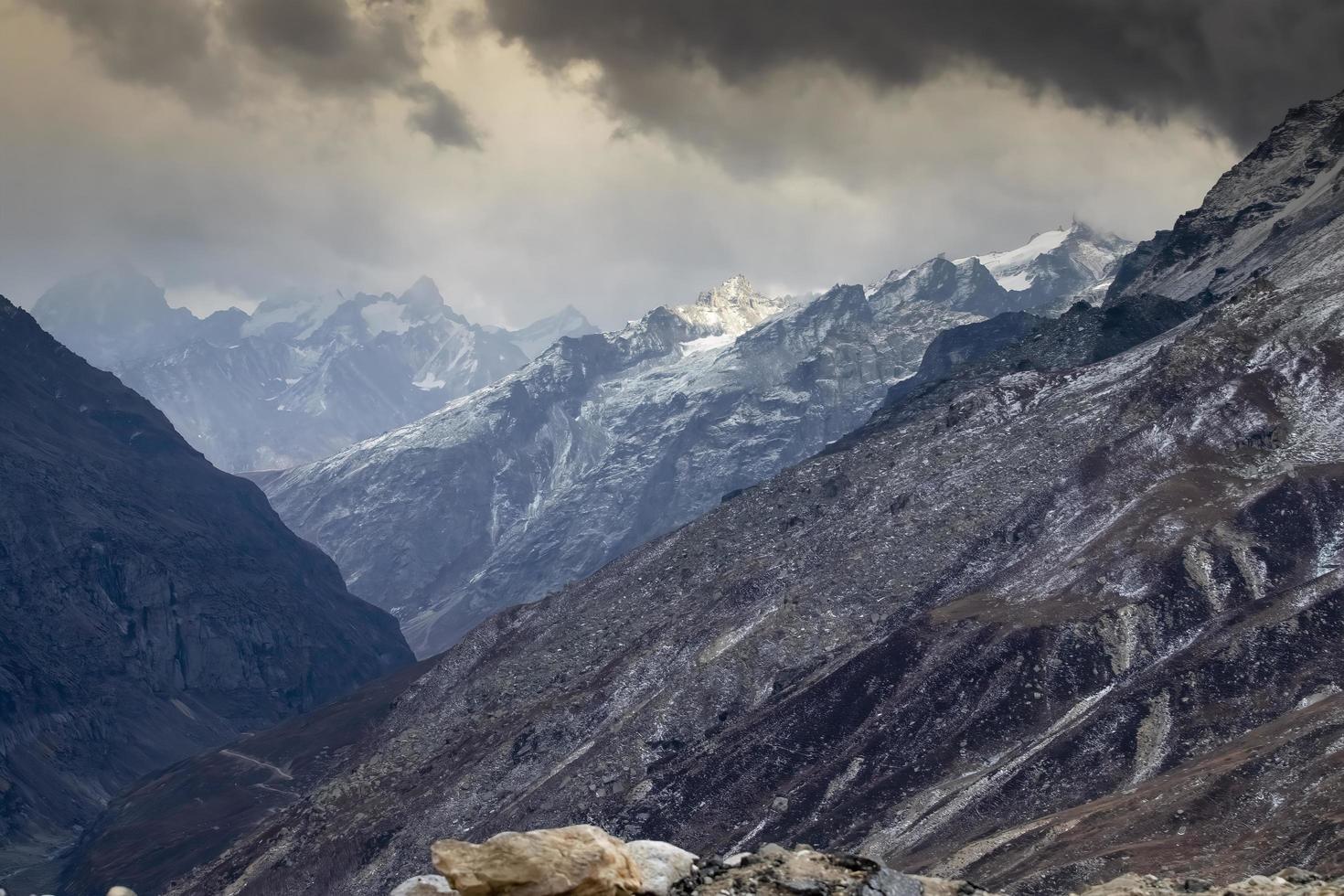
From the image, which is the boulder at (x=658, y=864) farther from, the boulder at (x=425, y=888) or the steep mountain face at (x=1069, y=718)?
the steep mountain face at (x=1069, y=718)

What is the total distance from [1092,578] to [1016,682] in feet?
76.3

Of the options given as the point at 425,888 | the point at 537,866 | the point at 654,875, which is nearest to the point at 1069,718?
the point at 654,875

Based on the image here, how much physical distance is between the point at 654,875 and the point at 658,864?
0.46 metres

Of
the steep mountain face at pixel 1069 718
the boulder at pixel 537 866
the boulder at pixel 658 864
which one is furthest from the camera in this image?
the steep mountain face at pixel 1069 718

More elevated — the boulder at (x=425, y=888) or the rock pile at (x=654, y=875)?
the boulder at (x=425, y=888)

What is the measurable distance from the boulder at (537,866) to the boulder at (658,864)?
133cm

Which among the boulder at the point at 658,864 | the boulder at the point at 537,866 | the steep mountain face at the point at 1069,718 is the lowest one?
the steep mountain face at the point at 1069,718

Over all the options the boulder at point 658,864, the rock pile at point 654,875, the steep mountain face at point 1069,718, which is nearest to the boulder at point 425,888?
the rock pile at point 654,875

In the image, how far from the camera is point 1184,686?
144m

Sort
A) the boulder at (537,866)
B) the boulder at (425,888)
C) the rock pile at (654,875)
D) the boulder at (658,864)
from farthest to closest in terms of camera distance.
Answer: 1. the boulder at (658,864)
2. the boulder at (425,888)
3. the rock pile at (654,875)
4. the boulder at (537,866)

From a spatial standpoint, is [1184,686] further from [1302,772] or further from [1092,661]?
[1302,772]

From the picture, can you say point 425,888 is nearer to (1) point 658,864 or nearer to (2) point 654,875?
(2) point 654,875

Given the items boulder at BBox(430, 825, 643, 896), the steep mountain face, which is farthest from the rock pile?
the steep mountain face

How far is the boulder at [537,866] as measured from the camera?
3241 centimetres
